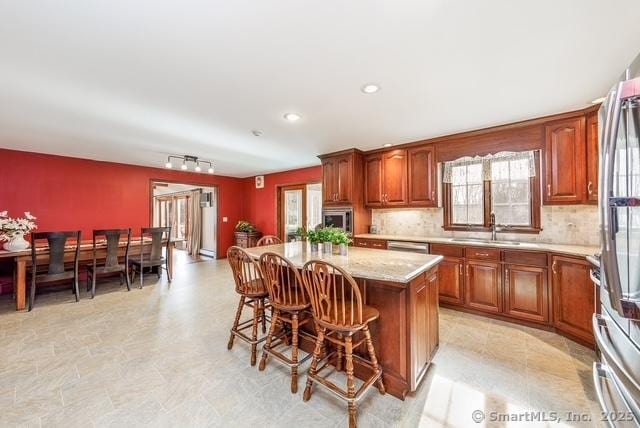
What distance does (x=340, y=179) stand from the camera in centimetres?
454

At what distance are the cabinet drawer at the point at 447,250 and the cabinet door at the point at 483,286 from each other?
0.48 feet

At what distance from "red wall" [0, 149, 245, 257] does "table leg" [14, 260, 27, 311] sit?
137 centimetres

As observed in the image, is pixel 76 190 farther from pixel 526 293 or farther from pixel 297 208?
pixel 526 293

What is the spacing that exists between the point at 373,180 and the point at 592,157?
8.48 ft

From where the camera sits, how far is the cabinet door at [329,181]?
462 cm

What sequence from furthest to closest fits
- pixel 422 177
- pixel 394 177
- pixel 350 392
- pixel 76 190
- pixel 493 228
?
1. pixel 76 190
2. pixel 394 177
3. pixel 422 177
4. pixel 493 228
5. pixel 350 392

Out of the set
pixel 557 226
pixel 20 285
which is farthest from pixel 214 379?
pixel 557 226

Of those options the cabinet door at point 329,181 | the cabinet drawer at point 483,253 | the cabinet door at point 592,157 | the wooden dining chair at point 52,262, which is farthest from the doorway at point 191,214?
the cabinet door at point 592,157

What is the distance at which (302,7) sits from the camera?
4.58ft

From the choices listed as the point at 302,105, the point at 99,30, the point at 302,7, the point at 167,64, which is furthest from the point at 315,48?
the point at 99,30

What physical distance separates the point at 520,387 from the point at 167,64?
3475 mm

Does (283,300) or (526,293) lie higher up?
(283,300)

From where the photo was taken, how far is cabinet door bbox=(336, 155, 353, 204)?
14.5ft

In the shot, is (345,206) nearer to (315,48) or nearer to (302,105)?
(302,105)
